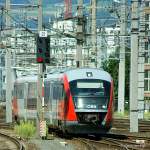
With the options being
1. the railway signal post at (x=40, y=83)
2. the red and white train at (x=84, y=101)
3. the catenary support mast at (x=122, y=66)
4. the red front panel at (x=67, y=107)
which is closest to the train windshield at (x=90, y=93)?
the red and white train at (x=84, y=101)

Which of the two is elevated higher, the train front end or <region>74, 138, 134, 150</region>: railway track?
the train front end

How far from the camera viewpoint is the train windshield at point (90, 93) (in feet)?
95.5

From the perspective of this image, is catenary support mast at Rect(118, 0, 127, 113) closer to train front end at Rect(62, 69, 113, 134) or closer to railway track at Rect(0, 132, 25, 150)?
train front end at Rect(62, 69, 113, 134)

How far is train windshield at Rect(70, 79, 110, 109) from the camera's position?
29.1m

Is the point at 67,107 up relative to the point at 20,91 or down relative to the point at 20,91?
up

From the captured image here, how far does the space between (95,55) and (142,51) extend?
15660mm

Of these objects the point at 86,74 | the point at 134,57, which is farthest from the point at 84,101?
the point at 134,57

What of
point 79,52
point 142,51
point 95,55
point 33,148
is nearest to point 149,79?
point 95,55

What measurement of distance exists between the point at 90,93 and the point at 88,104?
22.7 inches

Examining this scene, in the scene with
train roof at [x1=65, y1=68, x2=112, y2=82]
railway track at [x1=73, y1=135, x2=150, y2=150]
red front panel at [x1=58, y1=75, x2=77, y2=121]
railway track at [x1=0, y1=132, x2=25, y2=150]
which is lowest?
railway track at [x1=0, y1=132, x2=25, y2=150]

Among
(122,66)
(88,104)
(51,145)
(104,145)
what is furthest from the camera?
(122,66)

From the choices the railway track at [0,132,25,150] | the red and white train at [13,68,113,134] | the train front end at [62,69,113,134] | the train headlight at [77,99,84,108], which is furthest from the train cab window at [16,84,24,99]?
the train headlight at [77,99,84,108]

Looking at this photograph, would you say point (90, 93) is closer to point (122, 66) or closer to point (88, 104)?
point (88, 104)

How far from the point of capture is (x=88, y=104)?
29031 millimetres
